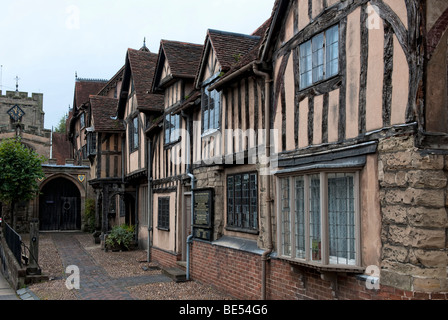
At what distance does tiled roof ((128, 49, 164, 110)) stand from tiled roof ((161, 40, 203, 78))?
2.39 meters

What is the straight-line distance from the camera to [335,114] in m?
6.90

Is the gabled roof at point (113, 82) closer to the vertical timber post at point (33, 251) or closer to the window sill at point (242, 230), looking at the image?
the vertical timber post at point (33, 251)

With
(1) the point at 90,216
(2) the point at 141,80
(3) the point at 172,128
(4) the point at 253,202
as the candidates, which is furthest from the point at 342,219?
(1) the point at 90,216

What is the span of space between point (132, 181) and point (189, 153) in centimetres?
805

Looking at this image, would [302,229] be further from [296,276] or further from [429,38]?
[429,38]

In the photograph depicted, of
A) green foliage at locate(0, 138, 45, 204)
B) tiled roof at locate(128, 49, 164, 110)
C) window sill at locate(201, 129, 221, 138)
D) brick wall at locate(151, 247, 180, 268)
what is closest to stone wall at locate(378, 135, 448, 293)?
window sill at locate(201, 129, 221, 138)

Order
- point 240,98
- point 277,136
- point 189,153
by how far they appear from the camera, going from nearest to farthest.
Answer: point 277,136
point 240,98
point 189,153

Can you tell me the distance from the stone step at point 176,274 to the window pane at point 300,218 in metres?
5.55

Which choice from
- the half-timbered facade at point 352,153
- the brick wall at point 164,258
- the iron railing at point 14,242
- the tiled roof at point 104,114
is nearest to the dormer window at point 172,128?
the brick wall at point 164,258

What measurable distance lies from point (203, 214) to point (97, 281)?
3.66 meters

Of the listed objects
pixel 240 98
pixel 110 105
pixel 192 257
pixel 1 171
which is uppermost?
pixel 110 105

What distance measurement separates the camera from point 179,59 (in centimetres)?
1455

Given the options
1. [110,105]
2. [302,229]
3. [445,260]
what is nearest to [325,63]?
[302,229]

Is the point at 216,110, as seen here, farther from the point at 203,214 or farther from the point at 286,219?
the point at 286,219
